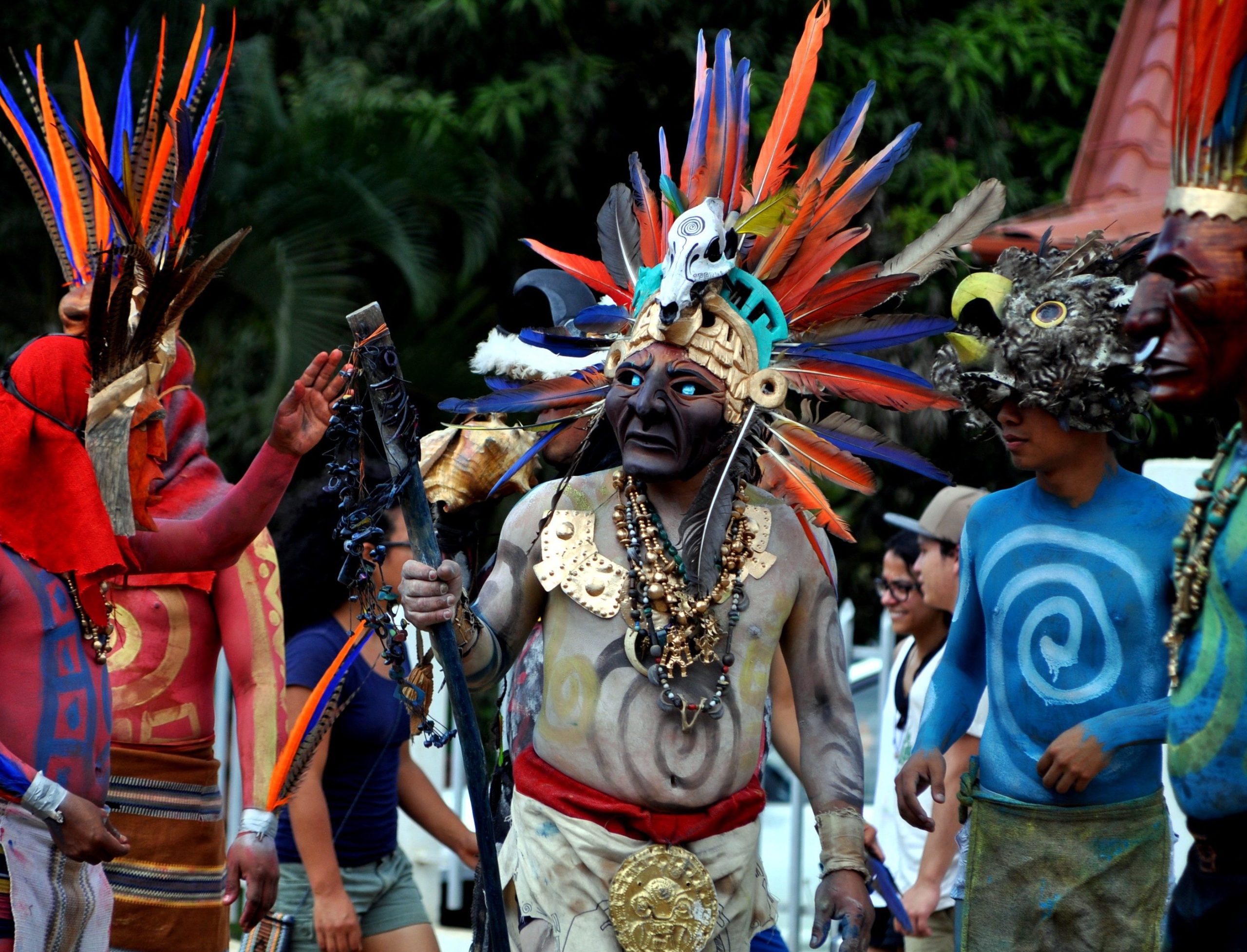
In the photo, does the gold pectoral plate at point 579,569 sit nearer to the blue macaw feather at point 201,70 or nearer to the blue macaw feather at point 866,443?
the blue macaw feather at point 866,443

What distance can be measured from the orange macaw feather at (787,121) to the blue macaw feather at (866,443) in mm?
594

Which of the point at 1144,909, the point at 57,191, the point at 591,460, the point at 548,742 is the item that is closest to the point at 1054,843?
the point at 1144,909

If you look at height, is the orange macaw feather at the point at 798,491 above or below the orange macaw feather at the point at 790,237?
below

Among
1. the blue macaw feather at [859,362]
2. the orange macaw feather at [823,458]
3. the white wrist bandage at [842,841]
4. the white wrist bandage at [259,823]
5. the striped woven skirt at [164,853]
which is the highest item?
the blue macaw feather at [859,362]

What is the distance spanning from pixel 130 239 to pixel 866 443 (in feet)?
5.92

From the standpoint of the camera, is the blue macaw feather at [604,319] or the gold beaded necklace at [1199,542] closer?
the gold beaded necklace at [1199,542]

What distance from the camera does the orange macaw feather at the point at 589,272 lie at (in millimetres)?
4133

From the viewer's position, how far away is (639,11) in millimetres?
9297

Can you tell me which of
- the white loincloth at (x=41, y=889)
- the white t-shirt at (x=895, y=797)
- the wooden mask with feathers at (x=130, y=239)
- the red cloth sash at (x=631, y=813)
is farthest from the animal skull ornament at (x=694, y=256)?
the white loincloth at (x=41, y=889)

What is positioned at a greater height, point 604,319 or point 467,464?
point 604,319

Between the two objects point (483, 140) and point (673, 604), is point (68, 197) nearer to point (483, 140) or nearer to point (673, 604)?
point (673, 604)

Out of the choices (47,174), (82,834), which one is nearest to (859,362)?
(82,834)

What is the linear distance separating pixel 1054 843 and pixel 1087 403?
102cm

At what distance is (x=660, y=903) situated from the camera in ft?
11.4
